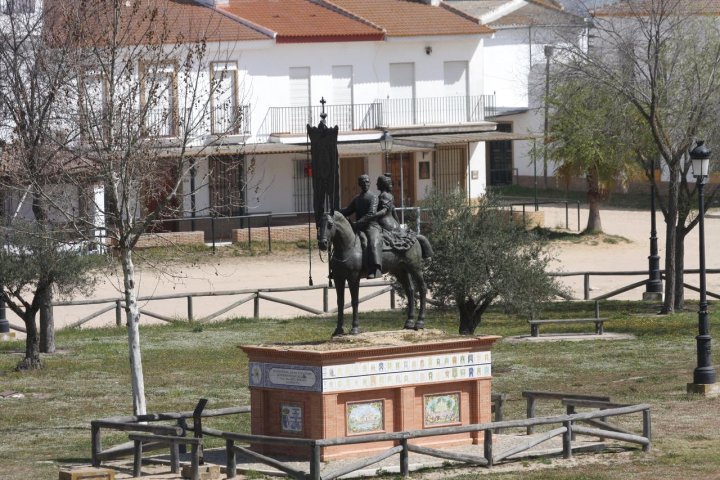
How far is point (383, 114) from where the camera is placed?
191 feet

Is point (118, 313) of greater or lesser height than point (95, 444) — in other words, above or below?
above

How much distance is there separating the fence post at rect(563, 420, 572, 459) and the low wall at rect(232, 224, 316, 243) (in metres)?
31.0

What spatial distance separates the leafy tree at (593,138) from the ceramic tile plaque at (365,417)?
17660mm

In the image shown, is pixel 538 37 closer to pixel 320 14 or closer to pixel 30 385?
pixel 320 14

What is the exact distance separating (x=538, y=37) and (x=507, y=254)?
35.9m

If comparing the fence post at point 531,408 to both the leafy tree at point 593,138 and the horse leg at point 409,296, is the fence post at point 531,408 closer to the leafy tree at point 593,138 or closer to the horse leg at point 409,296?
the horse leg at point 409,296

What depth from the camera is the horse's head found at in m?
20.0

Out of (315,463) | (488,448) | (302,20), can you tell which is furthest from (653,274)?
(302,20)

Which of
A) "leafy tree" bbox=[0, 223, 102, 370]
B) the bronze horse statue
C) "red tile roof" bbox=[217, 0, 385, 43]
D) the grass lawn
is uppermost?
"red tile roof" bbox=[217, 0, 385, 43]

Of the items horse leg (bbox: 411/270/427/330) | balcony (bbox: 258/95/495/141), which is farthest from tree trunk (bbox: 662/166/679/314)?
balcony (bbox: 258/95/495/141)

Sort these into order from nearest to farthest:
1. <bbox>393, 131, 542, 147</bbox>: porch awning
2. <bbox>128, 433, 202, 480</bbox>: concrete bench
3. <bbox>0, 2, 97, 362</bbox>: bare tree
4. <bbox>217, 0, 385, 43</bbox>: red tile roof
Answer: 1. <bbox>128, 433, 202, 480</bbox>: concrete bench
2. <bbox>0, 2, 97, 362</bbox>: bare tree
3. <bbox>393, 131, 542, 147</bbox>: porch awning
4. <bbox>217, 0, 385, 43</bbox>: red tile roof

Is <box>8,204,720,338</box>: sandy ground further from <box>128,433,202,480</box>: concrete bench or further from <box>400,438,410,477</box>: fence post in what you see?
<box>400,438,410,477</box>: fence post

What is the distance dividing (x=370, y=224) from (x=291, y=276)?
2379cm

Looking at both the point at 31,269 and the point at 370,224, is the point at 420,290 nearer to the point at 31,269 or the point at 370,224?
the point at 370,224
